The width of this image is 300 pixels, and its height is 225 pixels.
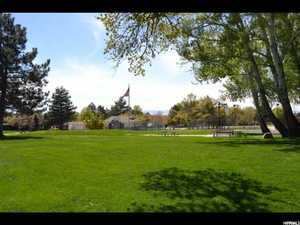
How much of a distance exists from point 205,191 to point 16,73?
1035 inches

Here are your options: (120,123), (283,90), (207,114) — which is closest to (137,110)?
(120,123)

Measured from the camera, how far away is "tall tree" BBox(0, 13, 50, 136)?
83.1 feet

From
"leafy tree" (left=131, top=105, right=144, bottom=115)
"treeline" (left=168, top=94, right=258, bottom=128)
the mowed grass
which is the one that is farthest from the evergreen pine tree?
the mowed grass

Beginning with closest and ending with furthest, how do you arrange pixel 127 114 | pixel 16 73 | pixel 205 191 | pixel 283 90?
pixel 205 191, pixel 283 90, pixel 16 73, pixel 127 114

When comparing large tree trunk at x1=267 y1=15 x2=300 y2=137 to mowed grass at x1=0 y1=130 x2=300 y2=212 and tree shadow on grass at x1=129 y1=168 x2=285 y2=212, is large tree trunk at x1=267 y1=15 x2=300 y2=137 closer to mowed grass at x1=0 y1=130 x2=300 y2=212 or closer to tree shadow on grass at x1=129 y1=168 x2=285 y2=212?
mowed grass at x1=0 y1=130 x2=300 y2=212

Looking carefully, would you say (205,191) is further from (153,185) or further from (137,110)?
(137,110)

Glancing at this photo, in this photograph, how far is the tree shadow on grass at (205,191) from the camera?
4286 mm

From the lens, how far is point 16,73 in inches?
1029

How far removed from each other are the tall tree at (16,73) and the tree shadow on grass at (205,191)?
23663 millimetres

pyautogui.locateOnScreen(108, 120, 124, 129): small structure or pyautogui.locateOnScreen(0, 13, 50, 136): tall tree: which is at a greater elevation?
pyautogui.locateOnScreen(0, 13, 50, 136): tall tree

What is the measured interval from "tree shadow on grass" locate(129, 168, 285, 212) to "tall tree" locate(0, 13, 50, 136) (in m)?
23.7

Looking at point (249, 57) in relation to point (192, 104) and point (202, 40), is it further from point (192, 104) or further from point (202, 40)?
point (192, 104)

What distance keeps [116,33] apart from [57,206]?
499 centimetres
